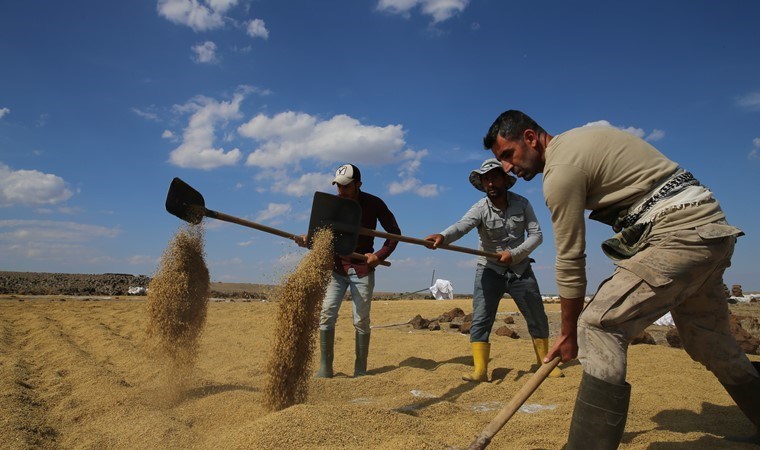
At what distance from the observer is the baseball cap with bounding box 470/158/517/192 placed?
14.9 ft

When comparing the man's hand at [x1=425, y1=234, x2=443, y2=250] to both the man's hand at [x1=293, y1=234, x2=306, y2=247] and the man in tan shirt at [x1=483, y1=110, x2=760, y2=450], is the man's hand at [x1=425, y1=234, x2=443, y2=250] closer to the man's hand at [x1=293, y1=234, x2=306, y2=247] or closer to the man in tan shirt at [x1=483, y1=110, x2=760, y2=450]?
the man's hand at [x1=293, y1=234, x2=306, y2=247]

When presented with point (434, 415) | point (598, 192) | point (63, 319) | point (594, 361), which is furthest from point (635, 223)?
point (63, 319)

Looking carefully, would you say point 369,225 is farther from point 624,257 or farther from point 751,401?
point 751,401

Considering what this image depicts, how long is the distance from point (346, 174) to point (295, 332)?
5.49 ft

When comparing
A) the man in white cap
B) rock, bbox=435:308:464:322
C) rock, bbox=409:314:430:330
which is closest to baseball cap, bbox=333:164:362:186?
the man in white cap

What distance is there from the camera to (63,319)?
835 centimetres

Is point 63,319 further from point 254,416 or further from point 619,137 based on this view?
point 619,137

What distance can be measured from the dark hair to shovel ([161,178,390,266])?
1462 millimetres

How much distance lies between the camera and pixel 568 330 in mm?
2447

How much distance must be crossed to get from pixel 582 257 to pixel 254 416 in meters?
2.06

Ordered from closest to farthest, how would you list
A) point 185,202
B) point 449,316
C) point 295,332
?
1. point 295,332
2. point 185,202
3. point 449,316

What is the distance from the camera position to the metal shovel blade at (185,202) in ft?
11.5

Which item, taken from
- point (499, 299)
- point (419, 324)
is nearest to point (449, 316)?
point (419, 324)

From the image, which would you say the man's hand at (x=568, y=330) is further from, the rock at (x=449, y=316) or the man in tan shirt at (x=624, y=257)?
the rock at (x=449, y=316)
